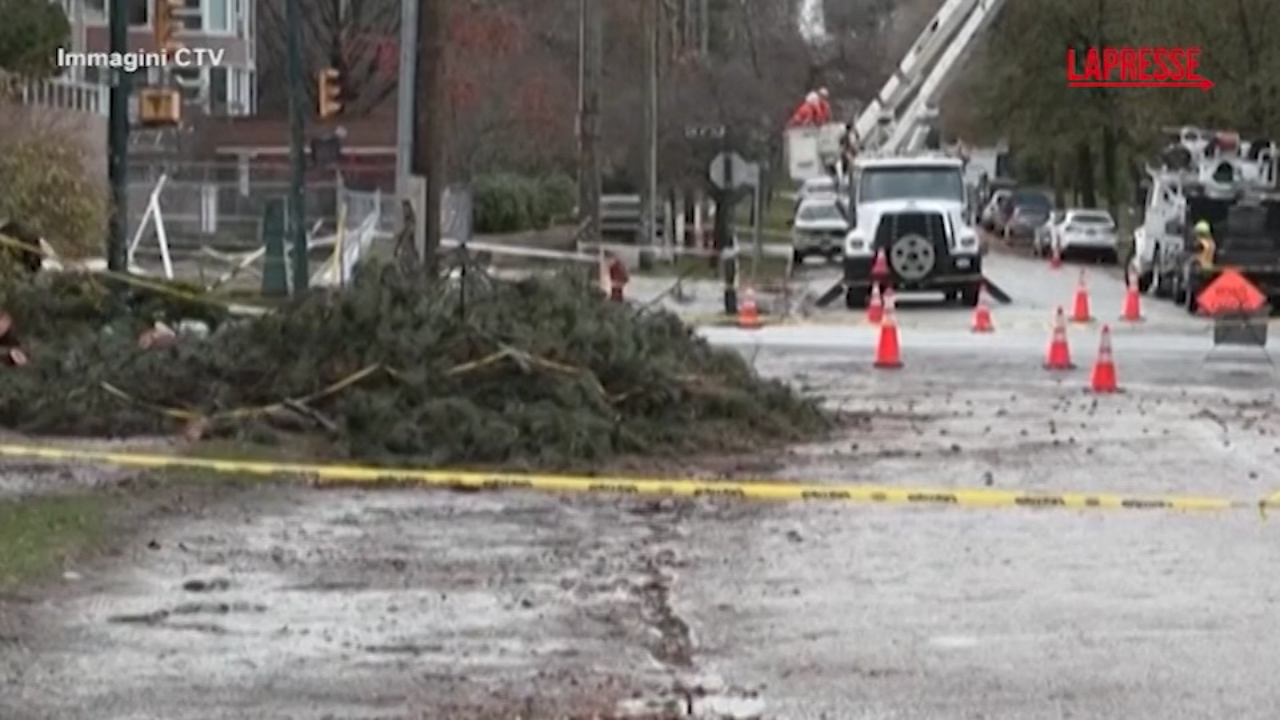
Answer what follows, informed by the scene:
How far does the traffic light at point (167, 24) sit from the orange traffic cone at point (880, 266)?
1288 centimetres

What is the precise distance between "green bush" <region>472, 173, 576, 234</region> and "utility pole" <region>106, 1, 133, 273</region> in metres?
41.3

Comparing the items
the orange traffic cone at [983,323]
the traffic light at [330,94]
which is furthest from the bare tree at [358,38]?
the orange traffic cone at [983,323]

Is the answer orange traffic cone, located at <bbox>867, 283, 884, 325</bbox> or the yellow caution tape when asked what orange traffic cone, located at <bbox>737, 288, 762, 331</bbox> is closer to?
orange traffic cone, located at <bbox>867, 283, 884, 325</bbox>

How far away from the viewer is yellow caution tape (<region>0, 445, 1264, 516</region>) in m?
15.8

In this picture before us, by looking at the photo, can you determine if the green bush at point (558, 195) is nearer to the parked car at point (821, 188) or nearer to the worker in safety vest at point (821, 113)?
the parked car at point (821, 188)

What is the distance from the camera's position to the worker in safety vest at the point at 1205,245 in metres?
42.3

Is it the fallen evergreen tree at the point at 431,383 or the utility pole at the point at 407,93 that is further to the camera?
the utility pole at the point at 407,93

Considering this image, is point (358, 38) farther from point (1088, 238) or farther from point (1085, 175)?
point (1085, 175)

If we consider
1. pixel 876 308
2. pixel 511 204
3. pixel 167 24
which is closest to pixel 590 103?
pixel 876 308

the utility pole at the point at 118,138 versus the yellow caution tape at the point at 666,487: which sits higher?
the utility pole at the point at 118,138

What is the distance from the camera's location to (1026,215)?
8375 centimetres

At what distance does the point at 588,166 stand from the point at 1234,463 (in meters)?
33.1

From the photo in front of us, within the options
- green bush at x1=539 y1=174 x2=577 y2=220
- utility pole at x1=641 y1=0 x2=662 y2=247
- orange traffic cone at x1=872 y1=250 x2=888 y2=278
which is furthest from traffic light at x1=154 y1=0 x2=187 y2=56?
green bush at x1=539 y1=174 x2=577 y2=220

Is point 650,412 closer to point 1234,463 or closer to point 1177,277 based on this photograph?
point 1234,463
